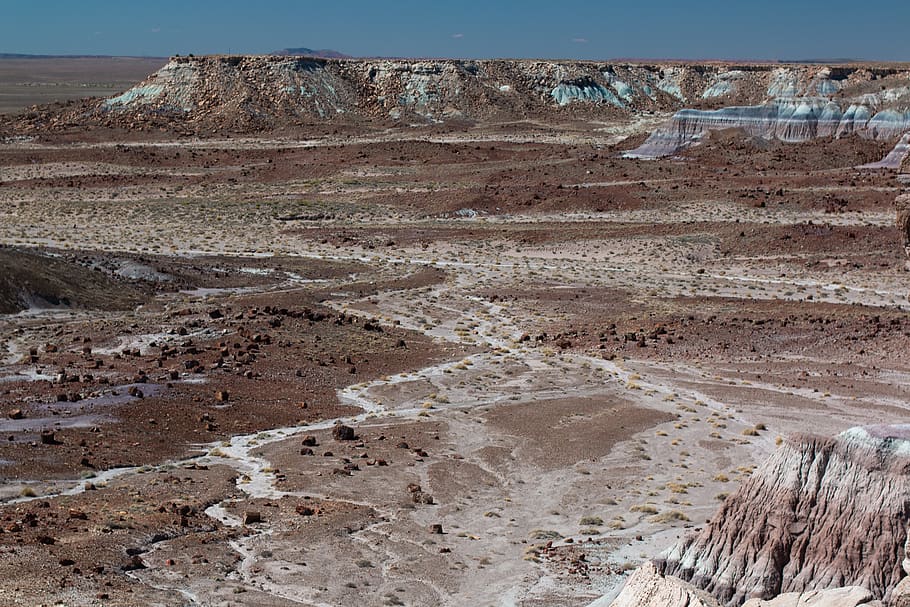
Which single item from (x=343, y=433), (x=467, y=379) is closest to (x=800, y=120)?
(x=467, y=379)

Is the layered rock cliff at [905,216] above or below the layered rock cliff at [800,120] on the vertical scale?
below

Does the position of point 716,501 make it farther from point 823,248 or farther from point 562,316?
point 823,248

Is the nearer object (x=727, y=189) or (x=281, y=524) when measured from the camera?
(x=281, y=524)

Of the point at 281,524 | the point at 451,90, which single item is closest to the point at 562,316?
the point at 281,524

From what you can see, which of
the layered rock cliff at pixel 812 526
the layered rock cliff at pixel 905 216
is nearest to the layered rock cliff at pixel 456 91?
the layered rock cliff at pixel 905 216

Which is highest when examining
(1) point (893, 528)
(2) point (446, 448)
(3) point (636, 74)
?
(3) point (636, 74)

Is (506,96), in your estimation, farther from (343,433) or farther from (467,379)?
(343,433)

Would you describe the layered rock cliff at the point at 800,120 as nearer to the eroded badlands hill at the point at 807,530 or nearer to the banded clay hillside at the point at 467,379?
the banded clay hillside at the point at 467,379
